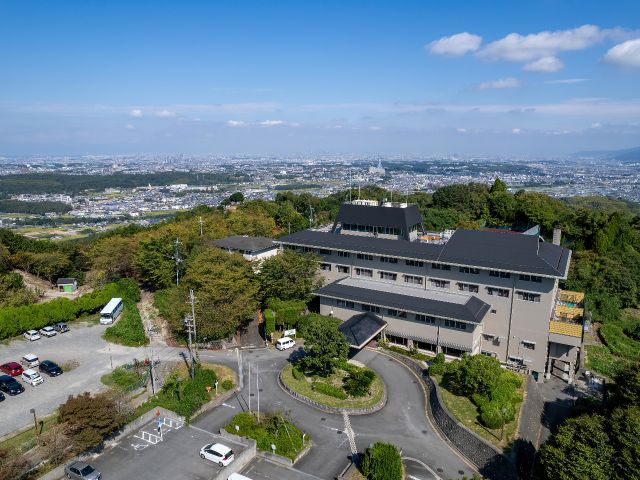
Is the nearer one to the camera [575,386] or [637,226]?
[575,386]

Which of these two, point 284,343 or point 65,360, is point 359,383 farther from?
point 65,360

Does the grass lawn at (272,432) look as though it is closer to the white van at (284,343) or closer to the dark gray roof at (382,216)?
the white van at (284,343)

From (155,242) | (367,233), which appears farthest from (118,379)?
(367,233)

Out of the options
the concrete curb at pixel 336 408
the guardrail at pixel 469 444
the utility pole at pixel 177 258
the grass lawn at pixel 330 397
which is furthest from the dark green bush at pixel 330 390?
the utility pole at pixel 177 258

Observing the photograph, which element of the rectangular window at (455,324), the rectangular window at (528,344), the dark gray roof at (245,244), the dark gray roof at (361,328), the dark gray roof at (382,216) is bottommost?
the rectangular window at (528,344)

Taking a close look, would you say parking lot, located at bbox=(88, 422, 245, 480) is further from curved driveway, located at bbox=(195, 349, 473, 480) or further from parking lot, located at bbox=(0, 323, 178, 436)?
parking lot, located at bbox=(0, 323, 178, 436)

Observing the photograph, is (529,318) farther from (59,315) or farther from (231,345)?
(59,315)
